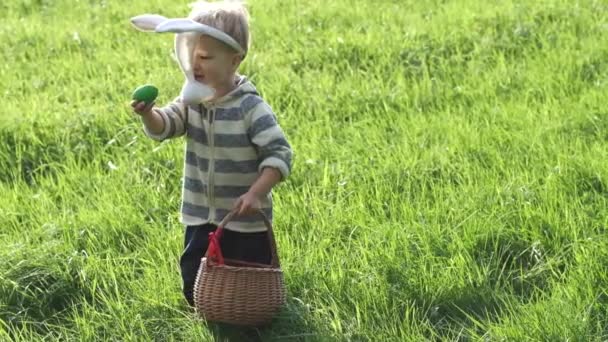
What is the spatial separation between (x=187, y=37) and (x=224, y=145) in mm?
414

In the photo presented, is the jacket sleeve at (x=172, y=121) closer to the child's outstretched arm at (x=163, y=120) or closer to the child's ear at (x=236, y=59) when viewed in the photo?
the child's outstretched arm at (x=163, y=120)

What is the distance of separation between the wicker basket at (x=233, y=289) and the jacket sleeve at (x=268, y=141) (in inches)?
7.4

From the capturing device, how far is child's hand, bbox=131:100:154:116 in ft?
10.1

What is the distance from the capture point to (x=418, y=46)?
619 cm

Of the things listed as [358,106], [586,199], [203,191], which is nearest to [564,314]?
[586,199]

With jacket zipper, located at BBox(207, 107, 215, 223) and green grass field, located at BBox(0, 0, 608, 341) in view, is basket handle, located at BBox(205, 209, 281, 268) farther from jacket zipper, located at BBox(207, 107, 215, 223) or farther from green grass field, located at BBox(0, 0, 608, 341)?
green grass field, located at BBox(0, 0, 608, 341)

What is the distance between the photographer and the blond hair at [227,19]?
3.07 m

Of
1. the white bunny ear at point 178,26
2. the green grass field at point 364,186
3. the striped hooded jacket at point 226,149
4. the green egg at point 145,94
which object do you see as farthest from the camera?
the green grass field at point 364,186

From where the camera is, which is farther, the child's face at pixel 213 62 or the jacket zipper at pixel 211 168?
the jacket zipper at pixel 211 168

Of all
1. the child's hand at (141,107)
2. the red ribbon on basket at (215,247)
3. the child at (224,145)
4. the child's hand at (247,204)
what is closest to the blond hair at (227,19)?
the child at (224,145)

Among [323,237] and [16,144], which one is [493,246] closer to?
[323,237]

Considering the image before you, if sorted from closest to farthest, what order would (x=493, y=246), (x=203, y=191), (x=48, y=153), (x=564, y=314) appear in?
(x=564, y=314) → (x=203, y=191) → (x=493, y=246) → (x=48, y=153)

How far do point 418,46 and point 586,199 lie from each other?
8.43 feet

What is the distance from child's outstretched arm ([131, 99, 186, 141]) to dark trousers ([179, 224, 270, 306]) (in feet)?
1.28
